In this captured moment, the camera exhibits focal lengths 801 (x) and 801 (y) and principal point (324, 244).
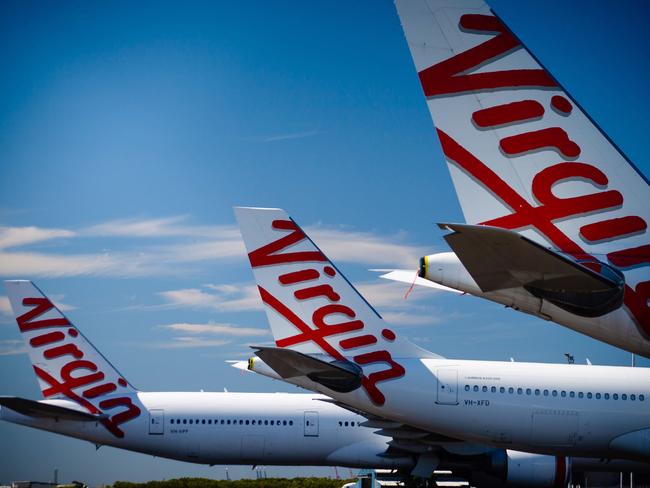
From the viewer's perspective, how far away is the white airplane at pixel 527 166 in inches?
333

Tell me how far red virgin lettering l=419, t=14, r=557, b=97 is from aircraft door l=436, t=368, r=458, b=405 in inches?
537

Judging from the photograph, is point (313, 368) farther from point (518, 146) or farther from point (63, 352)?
point (63, 352)

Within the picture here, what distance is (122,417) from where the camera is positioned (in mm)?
31375

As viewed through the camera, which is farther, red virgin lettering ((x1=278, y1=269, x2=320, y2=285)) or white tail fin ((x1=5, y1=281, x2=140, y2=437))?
white tail fin ((x1=5, y1=281, x2=140, y2=437))

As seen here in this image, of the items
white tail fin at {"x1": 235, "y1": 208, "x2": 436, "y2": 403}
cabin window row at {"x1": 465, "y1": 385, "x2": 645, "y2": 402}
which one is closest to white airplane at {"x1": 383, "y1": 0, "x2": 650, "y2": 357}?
cabin window row at {"x1": 465, "y1": 385, "x2": 645, "y2": 402}

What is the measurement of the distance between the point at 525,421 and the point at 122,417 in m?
16.7

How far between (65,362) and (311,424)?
10.5 meters

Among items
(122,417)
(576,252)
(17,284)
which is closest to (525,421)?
(576,252)

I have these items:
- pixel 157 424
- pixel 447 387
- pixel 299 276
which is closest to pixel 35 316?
pixel 157 424

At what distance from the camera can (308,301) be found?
23000mm

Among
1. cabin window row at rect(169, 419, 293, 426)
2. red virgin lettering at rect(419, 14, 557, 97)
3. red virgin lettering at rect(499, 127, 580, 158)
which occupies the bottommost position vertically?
cabin window row at rect(169, 419, 293, 426)

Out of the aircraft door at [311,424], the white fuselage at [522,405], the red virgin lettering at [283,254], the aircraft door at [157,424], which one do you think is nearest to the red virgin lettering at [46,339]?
the aircraft door at [157,424]

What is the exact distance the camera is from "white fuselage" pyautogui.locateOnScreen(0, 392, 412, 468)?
99.2ft

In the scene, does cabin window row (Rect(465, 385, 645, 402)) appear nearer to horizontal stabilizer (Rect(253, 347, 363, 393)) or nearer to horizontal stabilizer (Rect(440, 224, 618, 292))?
horizontal stabilizer (Rect(253, 347, 363, 393))
